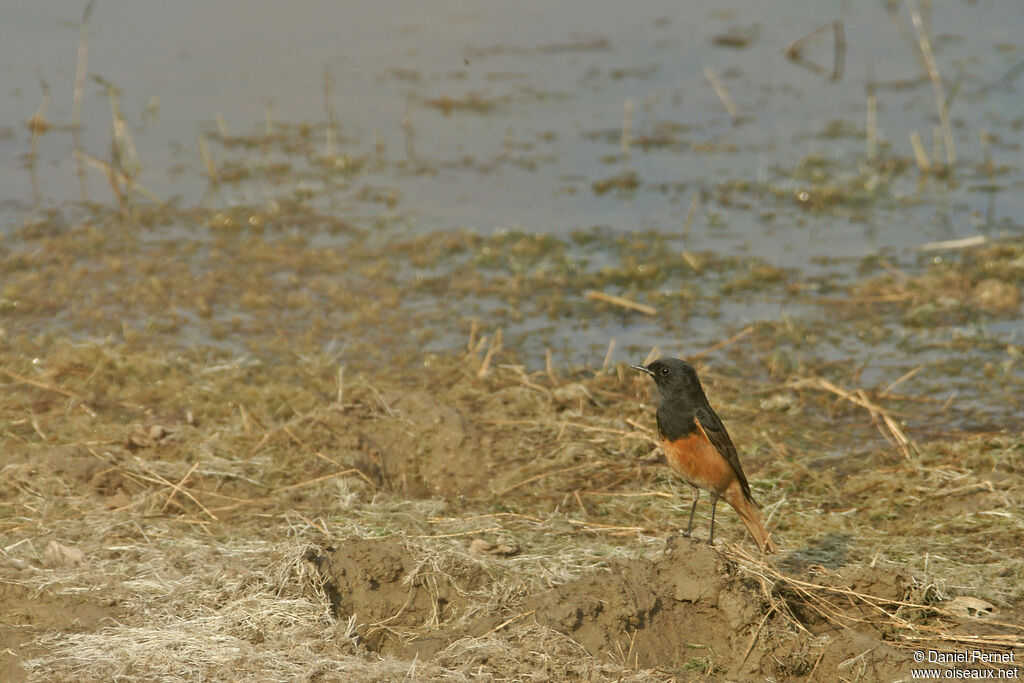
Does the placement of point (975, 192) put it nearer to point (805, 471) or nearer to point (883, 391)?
point (883, 391)

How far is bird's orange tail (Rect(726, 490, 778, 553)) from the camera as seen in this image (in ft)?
17.3

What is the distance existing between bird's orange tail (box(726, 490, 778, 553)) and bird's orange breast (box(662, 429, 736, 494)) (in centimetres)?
15

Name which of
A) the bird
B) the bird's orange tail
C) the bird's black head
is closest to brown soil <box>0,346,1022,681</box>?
the bird's orange tail

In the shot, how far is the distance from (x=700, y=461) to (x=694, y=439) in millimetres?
96

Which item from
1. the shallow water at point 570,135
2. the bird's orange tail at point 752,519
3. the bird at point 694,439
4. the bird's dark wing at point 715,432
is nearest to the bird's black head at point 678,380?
the bird at point 694,439

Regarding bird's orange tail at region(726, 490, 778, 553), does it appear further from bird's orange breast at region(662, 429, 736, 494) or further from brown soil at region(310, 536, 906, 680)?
brown soil at region(310, 536, 906, 680)

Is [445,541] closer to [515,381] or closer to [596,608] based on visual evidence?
[596,608]

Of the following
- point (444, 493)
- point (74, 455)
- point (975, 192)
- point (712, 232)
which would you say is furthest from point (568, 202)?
point (74, 455)

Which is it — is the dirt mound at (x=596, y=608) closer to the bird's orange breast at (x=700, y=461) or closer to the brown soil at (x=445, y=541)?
the brown soil at (x=445, y=541)

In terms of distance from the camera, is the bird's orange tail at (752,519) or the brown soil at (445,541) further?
the bird's orange tail at (752,519)

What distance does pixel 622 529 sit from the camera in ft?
18.8

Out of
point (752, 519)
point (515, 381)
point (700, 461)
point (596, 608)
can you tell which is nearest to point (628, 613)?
point (596, 608)

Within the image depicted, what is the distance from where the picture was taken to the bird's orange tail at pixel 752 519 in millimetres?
5258

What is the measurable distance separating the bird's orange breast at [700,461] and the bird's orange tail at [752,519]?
0.15m
